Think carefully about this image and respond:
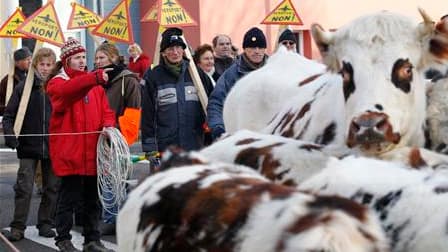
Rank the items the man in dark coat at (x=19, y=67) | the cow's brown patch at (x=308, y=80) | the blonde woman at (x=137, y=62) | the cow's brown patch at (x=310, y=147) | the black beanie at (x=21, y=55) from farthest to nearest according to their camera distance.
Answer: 1. the blonde woman at (x=137, y=62)
2. the black beanie at (x=21, y=55)
3. the man in dark coat at (x=19, y=67)
4. the cow's brown patch at (x=308, y=80)
5. the cow's brown patch at (x=310, y=147)

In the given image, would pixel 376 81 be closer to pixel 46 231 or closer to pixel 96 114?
pixel 96 114

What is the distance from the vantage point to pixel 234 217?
2.76 m

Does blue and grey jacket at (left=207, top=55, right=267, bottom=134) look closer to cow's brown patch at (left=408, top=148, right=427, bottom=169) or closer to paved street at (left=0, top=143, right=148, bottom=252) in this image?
paved street at (left=0, top=143, right=148, bottom=252)

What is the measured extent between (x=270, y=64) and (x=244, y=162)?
2.68 metres

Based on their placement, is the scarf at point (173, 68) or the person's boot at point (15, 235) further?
the person's boot at point (15, 235)

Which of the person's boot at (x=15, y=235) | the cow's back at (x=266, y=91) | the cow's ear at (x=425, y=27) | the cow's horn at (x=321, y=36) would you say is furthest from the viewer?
the person's boot at (x=15, y=235)

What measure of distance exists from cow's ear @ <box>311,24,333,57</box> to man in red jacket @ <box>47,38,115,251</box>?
4.59m

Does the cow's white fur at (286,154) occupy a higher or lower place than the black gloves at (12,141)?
higher

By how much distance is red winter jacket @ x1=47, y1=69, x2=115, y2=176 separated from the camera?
8.45m

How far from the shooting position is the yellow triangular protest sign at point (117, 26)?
13062mm

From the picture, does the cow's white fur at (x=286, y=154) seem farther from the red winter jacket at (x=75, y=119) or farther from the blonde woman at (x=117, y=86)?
the blonde woman at (x=117, y=86)

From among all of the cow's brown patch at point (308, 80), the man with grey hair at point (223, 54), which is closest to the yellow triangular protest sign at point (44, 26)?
the man with grey hair at point (223, 54)

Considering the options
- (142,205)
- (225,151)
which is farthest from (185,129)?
(142,205)

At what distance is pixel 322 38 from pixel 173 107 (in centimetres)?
478
